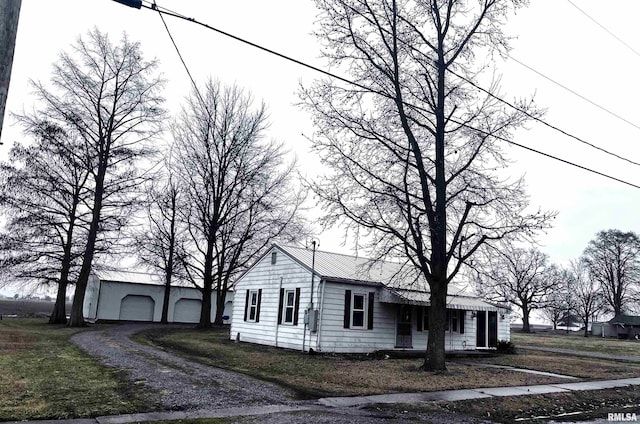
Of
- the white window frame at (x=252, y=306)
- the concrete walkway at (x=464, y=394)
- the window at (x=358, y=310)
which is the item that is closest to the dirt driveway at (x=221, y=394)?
the concrete walkway at (x=464, y=394)

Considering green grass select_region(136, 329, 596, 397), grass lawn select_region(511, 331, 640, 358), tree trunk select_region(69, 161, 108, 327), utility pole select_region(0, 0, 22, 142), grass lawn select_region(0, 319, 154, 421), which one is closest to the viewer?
utility pole select_region(0, 0, 22, 142)

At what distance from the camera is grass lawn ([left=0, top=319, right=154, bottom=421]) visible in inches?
279

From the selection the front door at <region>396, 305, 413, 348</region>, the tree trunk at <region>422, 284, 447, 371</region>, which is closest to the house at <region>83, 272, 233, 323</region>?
the front door at <region>396, 305, 413, 348</region>

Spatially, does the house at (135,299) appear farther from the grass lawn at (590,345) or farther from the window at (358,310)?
the grass lawn at (590,345)

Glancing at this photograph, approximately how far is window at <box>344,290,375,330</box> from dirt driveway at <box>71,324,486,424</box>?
746cm

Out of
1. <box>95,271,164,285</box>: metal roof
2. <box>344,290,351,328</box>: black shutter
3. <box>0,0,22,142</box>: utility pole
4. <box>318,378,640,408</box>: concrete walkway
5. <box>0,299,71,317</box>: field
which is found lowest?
<box>0,299,71,317</box>: field

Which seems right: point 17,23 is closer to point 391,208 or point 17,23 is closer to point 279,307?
point 391,208

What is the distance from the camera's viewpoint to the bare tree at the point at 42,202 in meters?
25.7

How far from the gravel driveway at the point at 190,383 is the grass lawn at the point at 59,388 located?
1.63 ft

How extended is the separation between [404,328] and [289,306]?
17.8ft

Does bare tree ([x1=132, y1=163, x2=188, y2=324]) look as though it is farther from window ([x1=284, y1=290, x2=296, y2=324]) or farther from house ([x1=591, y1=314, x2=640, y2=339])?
house ([x1=591, y1=314, x2=640, y2=339])

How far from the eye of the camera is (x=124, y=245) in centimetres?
2898

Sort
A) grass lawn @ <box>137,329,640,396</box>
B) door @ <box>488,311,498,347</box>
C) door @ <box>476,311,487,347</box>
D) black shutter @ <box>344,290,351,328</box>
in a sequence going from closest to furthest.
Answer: grass lawn @ <box>137,329,640,396</box>
black shutter @ <box>344,290,351,328</box>
door @ <box>476,311,487,347</box>
door @ <box>488,311,498,347</box>

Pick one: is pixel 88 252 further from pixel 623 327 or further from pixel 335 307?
pixel 623 327
